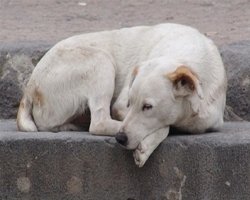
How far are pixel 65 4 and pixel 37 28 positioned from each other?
189cm

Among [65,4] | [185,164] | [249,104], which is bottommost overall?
[65,4]

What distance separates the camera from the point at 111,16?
11719 millimetres

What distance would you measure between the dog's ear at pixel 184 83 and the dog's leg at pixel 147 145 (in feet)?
0.97

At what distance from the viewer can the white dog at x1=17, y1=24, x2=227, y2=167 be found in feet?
18.8

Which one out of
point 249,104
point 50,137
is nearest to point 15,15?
point 249,104

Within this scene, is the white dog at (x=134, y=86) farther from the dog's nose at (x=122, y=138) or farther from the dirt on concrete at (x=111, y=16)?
the dirt on concrete at (x=111, y=16)

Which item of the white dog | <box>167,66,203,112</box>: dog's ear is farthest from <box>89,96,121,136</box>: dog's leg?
<box>167,66,203,112</box>: dog's ear

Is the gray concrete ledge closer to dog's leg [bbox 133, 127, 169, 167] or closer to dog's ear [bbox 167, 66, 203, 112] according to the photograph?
dog's leg [bbox 133, 127, 169, 167]

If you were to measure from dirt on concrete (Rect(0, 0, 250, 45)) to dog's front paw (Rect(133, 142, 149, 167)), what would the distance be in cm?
381

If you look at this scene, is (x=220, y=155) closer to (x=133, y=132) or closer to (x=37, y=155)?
(x=133, y=132)

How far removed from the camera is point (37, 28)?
1054 centimetres

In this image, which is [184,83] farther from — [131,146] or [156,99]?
[131,146]

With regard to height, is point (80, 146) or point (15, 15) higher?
point (80, 146)

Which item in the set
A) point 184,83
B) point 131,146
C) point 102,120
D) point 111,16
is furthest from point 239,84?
point 111,16
